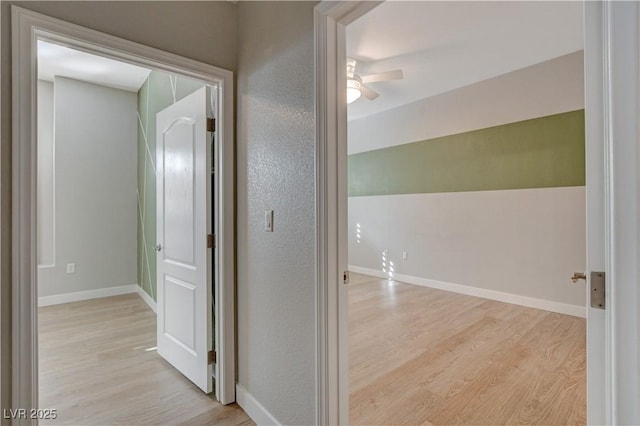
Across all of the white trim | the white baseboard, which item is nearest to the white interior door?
the white trim

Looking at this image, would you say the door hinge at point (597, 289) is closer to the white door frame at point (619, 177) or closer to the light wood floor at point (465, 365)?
the white door frame at point (619, 177)

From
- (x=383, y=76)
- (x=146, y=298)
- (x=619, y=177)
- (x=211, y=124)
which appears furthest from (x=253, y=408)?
(x=383, y=76)

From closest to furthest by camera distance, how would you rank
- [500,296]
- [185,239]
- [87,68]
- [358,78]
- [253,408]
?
[253,408], [185,239], [358,78], [87,68], [500,296]

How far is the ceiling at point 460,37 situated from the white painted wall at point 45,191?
14.1ft

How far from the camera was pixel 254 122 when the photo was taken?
6.32ft

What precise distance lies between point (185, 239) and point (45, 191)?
3.42 meters

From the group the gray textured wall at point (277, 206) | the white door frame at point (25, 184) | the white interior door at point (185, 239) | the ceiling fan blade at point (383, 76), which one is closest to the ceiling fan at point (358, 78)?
the ceiling fan blade at point (383, 76)

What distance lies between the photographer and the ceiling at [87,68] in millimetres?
3553

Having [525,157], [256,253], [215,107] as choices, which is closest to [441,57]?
[525,157]

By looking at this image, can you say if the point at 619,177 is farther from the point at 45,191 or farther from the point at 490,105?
the point at 45,191

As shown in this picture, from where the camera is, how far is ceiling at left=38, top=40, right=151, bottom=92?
355 cm

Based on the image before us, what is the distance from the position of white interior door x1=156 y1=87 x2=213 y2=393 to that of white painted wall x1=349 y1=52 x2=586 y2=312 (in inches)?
146

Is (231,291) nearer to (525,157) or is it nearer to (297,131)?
(297,131)

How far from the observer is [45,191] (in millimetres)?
4262
